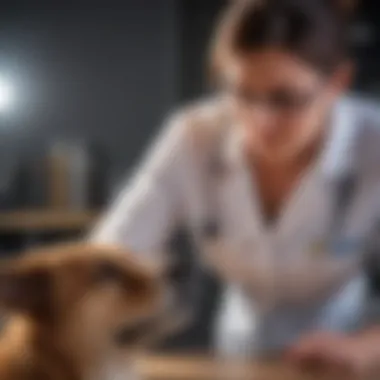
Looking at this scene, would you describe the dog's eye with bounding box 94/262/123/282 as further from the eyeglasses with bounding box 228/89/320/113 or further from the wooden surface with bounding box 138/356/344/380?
the eyeglasses with bounding box 228/89/320/113

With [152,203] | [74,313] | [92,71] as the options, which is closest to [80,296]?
[74,313]

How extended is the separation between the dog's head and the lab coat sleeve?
0.03 m

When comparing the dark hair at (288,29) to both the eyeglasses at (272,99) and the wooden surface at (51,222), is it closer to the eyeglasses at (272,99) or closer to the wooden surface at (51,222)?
the eyeglasses at (272,99)

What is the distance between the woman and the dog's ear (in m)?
0.09

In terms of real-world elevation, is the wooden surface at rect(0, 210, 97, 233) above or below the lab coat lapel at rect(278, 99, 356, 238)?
below

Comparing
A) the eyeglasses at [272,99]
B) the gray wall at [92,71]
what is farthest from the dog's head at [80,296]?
the eyeglasses at [272,99]

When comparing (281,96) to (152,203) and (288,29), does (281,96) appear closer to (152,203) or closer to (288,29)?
(288,29)

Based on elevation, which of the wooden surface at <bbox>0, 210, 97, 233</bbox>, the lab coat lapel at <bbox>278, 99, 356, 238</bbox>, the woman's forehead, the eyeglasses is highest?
the woman's forehead

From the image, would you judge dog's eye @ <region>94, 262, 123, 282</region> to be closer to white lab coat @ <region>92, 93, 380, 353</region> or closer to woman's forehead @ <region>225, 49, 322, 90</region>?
white lab coat @ <region>92, 93, 380, 353</region>

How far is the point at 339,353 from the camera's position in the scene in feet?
3.97

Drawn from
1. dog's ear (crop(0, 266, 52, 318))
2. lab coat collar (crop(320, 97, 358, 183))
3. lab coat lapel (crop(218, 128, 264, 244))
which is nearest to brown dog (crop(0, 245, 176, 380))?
dog's ear (crop(0, 266, 52, 318))

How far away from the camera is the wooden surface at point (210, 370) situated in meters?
1.19

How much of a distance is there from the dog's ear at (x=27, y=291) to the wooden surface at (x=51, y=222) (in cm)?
5

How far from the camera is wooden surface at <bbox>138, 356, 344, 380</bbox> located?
3.92ft
